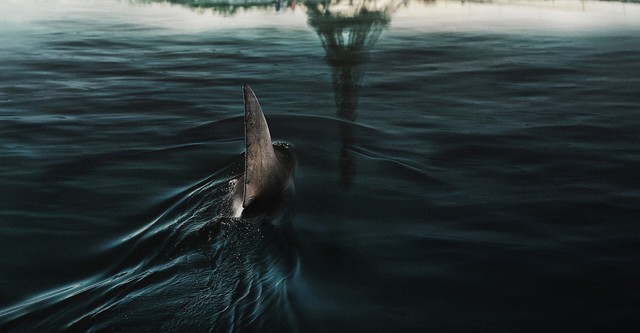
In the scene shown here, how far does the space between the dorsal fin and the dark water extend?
1.26ft

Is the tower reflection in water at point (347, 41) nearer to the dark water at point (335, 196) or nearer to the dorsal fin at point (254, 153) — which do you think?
the dark water at point (335, 196)

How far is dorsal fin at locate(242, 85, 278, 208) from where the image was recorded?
636 cm

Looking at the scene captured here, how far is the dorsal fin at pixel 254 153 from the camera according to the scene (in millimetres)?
6359

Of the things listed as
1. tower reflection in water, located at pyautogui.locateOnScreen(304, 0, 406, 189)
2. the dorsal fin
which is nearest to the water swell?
the dorsal fin

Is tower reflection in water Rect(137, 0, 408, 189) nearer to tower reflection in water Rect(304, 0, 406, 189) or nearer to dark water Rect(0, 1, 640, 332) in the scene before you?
tower reflection in water Rect(304, 0, 406, 189)

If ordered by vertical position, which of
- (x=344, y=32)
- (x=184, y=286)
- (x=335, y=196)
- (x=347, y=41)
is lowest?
(x=184, y=286)

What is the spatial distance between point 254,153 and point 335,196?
5.09 feet

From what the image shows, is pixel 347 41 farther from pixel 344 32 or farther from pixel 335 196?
pixel 335 196

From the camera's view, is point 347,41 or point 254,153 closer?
point 254,153

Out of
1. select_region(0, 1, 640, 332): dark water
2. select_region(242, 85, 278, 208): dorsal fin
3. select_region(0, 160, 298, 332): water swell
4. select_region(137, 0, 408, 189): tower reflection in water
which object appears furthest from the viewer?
select_region(137, 0, 408, 189): tower reflection in water

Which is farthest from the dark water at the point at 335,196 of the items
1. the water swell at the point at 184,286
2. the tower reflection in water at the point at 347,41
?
the tower reflection in water at the point at 347,41

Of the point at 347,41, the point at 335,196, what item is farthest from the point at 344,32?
the point at 335,196

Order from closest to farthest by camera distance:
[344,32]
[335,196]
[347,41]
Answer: [335,196] → [347,41] → [344,32]

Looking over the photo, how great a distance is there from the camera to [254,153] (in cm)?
644
